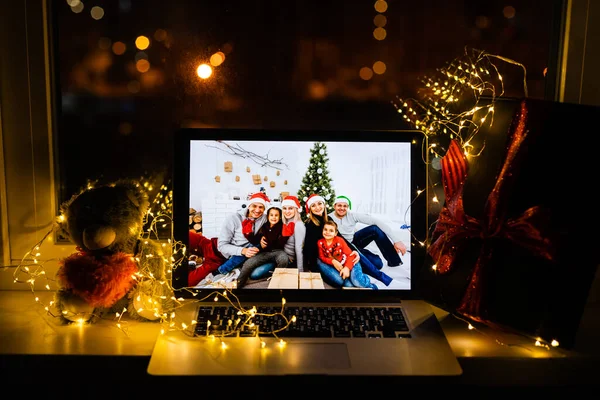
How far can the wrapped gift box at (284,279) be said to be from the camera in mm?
1127

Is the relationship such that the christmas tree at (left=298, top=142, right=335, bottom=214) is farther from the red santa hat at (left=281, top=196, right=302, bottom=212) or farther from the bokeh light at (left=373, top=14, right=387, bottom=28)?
the bokeh light at (left=373, top=14, right=387, bottom=28)

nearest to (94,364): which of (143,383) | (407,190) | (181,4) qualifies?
(143,383)

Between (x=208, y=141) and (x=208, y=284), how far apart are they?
1.14ft

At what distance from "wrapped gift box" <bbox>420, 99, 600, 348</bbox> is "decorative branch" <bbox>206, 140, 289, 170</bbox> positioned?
40 cm

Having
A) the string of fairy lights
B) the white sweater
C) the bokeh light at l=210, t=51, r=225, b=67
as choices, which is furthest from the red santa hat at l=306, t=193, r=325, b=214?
the bokeh light at l=210, t=51, r=225, b=67

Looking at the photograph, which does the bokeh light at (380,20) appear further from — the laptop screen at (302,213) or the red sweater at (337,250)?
the red sweater at (337,250)

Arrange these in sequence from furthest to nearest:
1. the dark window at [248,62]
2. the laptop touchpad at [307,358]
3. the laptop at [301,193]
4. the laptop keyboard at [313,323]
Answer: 1. the dark window at [248,62]
2. the laptop at [301,193]
3. the laptop keyboard at [313,323]
4. the laptop touchpad at [307,358]

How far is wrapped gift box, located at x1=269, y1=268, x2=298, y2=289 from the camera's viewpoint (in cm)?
113

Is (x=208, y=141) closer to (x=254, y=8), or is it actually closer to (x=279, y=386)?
(x=254, y=8)

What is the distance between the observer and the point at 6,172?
1239 millimetres

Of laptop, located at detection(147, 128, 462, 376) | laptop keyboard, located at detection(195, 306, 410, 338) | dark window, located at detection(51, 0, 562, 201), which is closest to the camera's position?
laptop keyboard, located at detection(195, 306, 410, 338)

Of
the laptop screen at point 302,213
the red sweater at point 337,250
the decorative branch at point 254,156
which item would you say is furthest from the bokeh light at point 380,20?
the red sweater at point 337,250

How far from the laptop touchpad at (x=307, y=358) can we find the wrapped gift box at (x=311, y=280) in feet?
0.65

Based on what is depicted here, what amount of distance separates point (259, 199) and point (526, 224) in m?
0.59
